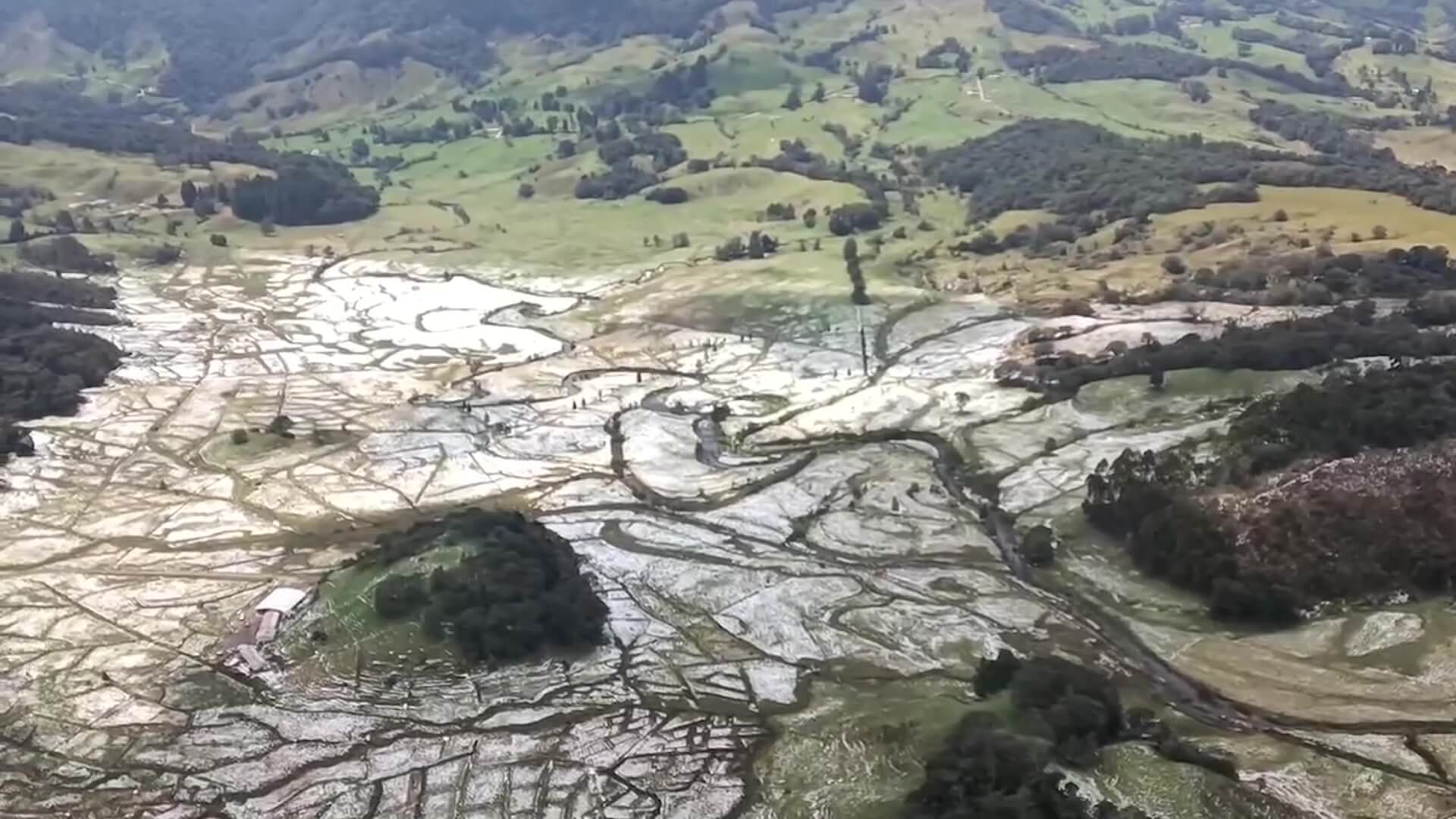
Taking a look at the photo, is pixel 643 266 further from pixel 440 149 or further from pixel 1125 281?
pixel 440 149

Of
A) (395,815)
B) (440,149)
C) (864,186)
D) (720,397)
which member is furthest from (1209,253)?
(440,149)

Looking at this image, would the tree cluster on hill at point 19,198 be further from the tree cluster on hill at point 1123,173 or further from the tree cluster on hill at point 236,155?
the tree cluster on hill at point 1123,173

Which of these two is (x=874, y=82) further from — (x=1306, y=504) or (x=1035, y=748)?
(x=1035, y=748)

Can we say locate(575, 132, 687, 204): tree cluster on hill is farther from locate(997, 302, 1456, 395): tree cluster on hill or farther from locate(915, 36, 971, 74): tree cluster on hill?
locate(997, 302, 1456, 395): tree cluster on hill

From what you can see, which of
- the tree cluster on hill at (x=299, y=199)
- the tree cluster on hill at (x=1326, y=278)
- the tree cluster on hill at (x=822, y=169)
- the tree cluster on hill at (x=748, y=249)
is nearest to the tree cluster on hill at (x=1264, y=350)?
the tree cluster on hill at (x=1326, y=278)

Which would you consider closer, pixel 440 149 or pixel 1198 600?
pixel 1198 600

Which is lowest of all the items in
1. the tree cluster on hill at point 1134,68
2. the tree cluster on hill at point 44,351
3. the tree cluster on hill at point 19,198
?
the tree cluster on hill at point 44,351
